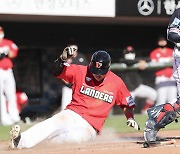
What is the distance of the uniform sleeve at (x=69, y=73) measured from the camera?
632 centimetres

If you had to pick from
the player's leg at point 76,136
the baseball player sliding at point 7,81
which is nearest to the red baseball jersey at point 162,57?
the baseball player sliding at point 7,81

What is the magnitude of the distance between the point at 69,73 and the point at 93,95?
1.15 ft

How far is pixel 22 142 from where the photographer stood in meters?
6.06

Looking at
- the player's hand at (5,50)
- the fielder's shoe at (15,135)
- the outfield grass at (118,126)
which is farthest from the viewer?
the player's hand at (5,50)

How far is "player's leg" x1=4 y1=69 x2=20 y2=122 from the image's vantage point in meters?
10.4

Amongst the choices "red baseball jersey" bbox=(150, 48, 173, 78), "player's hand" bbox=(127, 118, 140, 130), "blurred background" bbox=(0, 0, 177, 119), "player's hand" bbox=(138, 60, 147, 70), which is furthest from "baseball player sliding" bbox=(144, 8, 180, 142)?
"player's hand" bbox=(138, 60, 147, 70)

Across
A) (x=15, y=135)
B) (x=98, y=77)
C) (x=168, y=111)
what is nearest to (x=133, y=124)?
(x=168, y=111)

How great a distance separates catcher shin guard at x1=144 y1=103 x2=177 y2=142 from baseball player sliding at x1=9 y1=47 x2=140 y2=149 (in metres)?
0.16

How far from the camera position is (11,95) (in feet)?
34.2

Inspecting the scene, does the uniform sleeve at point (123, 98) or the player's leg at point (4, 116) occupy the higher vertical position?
the uniform sleeve at point (123, 98)

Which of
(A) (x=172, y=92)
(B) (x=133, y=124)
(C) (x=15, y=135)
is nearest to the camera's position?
(C) (x=15, y=135)

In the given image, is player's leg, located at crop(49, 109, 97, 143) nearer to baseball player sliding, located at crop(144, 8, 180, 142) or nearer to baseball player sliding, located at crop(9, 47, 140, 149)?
baseball player sliding, located at crop(9, 47, 140, 149)

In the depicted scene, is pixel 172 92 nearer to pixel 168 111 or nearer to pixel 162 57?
pixel 162 57

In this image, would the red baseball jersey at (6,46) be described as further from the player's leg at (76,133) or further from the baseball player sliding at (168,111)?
the baseball player sliding at (168,111)
